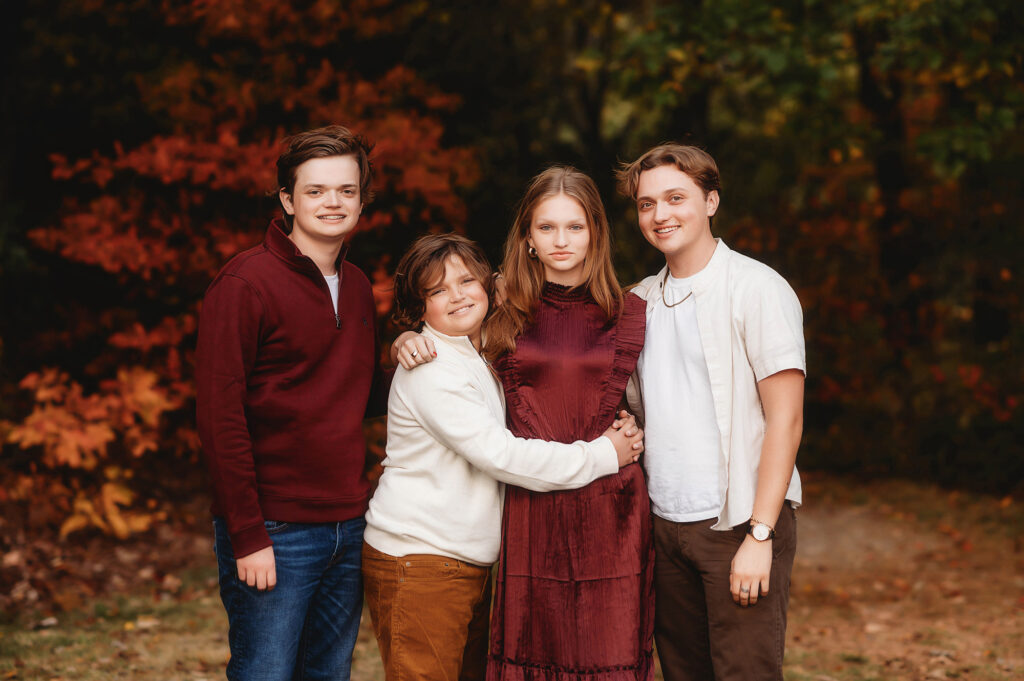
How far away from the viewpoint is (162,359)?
595 centimetres

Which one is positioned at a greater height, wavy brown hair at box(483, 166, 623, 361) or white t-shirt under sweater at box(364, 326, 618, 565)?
wavy brown hair at box(483, 166, 623, 361)

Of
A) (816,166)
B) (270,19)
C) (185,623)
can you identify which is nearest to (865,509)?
(816,166)

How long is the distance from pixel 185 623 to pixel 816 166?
7964 mm

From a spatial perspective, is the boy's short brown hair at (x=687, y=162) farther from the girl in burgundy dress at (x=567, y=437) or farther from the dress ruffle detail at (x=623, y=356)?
the dress ruffle detail at (x=623, y=356)

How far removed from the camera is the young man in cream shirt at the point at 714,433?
269 centimetres

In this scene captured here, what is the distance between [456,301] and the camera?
113 inches

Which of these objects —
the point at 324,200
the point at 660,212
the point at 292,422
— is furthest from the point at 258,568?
the point at 660,212

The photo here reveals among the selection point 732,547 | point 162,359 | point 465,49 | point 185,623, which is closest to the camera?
point 732,547

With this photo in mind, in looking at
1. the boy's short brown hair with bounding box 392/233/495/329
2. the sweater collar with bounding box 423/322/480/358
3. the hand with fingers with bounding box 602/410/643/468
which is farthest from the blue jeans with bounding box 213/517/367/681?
the hand with fingers with bounding box 602/410/643/468

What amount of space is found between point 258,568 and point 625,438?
1.17 metres

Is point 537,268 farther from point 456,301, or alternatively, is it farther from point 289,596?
point 289,596

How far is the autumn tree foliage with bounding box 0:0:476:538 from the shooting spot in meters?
5.34

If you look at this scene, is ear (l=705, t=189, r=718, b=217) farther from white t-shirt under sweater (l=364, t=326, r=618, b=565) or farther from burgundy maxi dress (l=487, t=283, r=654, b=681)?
white t-shirt under sweater (l=364, t=326, r=618, b=565)

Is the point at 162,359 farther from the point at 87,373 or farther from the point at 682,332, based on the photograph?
the point at 682,332
